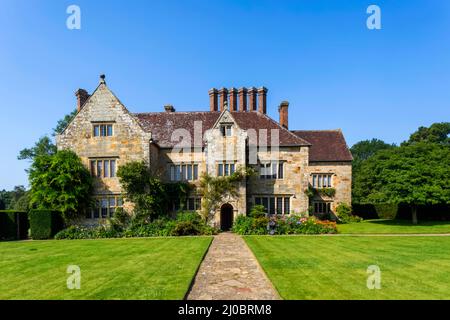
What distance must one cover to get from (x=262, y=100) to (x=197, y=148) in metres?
8.78

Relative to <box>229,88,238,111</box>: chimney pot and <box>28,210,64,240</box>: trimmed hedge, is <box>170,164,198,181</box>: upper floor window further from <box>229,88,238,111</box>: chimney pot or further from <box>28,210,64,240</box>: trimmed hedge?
<box>28,210,64,240</box>: trimmed hedge

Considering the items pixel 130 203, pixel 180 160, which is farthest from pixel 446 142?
pixel 130 203

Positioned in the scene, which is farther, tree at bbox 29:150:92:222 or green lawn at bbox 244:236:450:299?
tree at bbox 29:150:92:222

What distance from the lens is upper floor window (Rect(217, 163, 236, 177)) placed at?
2436cm

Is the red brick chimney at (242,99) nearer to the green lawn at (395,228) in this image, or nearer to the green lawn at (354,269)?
the green lawn at (395,228)

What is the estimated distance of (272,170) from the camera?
1014 inches

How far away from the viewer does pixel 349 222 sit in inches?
1286

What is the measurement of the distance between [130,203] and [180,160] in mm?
5460

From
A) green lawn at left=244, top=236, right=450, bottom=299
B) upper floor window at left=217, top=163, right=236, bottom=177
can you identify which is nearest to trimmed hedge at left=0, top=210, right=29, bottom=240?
upper floor window at left=217, top=163, right=236, bottom=177

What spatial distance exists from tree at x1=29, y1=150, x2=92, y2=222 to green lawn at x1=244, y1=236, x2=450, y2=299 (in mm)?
14688

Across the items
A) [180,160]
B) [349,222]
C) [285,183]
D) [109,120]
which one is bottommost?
[349,222]

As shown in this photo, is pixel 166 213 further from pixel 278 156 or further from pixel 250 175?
pixel 278 156
